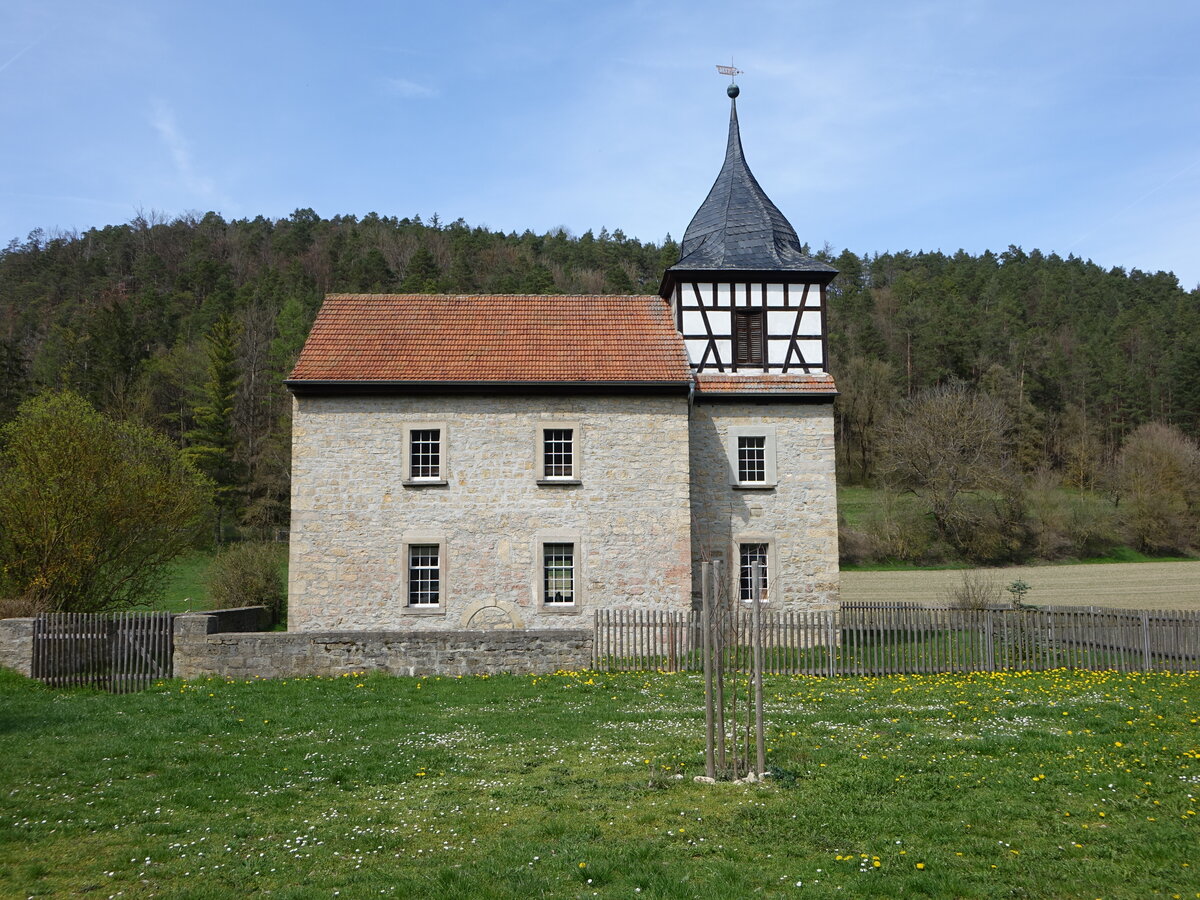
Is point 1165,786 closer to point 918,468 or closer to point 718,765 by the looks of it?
point 718,765

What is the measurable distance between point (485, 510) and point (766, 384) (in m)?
7.21

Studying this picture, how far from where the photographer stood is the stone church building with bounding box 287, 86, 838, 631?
1925cm

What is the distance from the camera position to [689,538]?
768 inches

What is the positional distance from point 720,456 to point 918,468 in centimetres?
2997

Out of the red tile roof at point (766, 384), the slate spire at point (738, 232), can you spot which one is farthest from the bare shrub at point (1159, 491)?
the red tile roof at point (766, 384)

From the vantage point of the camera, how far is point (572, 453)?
64.7 ft

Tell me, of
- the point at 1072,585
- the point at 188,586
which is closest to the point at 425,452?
the point at 188,586

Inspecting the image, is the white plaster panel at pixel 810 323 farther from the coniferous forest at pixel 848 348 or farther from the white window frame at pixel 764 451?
the coniferous forest at pixel 848 348

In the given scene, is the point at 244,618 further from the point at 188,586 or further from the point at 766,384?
the point at 766,384

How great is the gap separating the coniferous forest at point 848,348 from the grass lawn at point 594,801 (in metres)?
26.6

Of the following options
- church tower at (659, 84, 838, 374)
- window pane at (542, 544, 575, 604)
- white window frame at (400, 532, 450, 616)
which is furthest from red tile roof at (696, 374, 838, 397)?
white window frame at (400, 532, 450, 616)

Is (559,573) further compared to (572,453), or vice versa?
(572,453)

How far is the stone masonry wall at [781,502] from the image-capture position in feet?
67.9

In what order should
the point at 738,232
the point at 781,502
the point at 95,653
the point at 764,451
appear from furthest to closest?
the point at 738,232 < the point at 764,451 < the point at 781,502 < the point at 95,653
